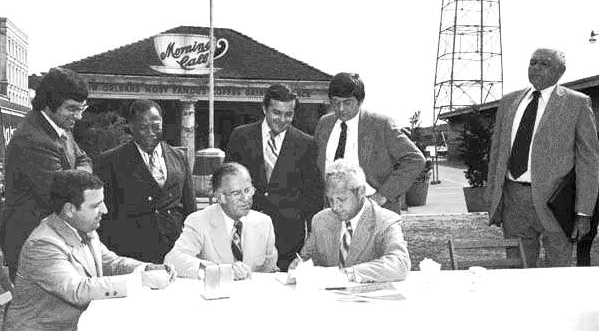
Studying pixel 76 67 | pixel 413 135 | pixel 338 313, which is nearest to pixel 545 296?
pixel 338 313

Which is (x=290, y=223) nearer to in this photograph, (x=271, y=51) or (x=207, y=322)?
(x=207, y=322)

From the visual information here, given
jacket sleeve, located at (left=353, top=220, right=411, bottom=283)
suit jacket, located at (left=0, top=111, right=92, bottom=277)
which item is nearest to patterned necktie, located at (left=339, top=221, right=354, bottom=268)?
jacket sleeve, located at (left=353, top=220, right=411, bottom=283)

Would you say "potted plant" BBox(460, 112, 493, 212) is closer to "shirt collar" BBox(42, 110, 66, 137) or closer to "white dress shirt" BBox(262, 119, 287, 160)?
"white dress shirt" BBox(262, 119, 287, 160)

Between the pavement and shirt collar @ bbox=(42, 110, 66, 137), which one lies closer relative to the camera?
shirt collar @ bbox=(42, 110, 66, 137)

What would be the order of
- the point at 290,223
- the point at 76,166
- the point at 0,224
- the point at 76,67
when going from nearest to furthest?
the point at 0,224
the point at 76,166
the point at 290,223
the point at 76,67

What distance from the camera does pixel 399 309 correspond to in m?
2.79

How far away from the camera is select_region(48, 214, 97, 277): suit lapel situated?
3.23m

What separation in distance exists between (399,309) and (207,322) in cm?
77

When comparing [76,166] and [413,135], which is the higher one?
[413,135]

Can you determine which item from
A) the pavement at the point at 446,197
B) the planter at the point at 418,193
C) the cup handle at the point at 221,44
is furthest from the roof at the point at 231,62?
the planter at the point at 418,193

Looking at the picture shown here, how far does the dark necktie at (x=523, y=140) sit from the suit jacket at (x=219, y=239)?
196 cm

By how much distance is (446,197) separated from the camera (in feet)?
61.8

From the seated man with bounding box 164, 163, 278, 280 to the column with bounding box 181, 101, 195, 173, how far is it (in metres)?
21.0

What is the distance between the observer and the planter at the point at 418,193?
53.4ft
